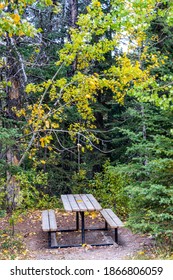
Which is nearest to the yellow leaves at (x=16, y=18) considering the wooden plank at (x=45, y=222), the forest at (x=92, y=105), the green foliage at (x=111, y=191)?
the forest at (x=92, y=105)

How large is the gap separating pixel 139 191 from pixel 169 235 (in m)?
0.73

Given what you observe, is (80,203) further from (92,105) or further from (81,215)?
(92,105)

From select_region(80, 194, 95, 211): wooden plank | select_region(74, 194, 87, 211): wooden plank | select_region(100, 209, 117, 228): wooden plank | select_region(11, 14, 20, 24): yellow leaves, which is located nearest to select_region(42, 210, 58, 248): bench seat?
select_region(74, 194, 87, 211): wooden plank

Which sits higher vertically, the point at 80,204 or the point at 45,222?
the point at 80,204

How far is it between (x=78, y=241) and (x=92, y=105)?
4765mm

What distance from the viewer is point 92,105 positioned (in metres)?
9.72

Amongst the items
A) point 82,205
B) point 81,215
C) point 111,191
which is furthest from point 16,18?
point 111,191

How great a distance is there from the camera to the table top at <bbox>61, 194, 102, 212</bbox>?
5233 millimetres

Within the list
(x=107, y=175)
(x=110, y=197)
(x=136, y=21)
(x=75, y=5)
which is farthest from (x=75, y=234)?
(x=75, y=5)

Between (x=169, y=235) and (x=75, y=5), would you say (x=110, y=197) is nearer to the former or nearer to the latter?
(x=169, y=235)

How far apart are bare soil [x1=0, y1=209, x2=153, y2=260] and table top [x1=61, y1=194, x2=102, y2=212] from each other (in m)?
0.69

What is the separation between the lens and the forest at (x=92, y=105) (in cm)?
488

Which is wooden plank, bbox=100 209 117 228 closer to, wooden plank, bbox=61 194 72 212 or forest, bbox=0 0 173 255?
forest, bbox=0 0 173 255

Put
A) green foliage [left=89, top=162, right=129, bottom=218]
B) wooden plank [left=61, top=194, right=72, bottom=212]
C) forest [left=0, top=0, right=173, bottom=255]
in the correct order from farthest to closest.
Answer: green foliage [left=89, top=162, right=129, bottom=218] < wooden plank [left=61, top=194, right=72, bottom=212] < forest [left=0, top=0, right=173, bottom=255]
